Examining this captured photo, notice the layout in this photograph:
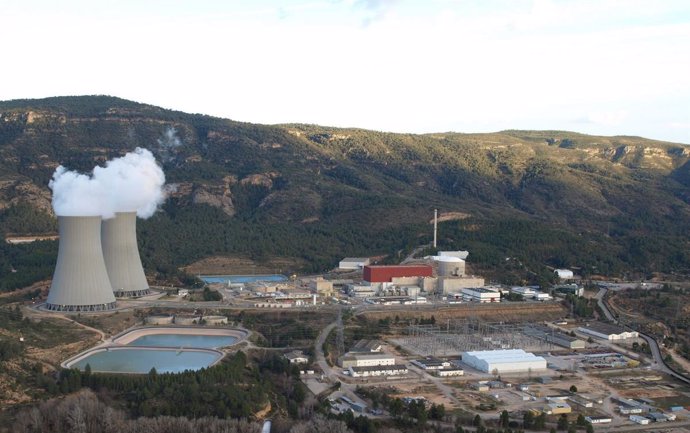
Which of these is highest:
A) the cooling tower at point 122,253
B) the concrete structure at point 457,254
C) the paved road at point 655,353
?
the cooling tower at point 122,253

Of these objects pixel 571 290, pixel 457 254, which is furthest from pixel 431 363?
pixel 457 254

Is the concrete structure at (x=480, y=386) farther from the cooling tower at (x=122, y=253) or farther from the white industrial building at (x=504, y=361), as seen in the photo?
the cooling tower at (x=122, y=253)

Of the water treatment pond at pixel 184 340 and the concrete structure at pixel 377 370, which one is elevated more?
the water treatment pond at pixel 184 340

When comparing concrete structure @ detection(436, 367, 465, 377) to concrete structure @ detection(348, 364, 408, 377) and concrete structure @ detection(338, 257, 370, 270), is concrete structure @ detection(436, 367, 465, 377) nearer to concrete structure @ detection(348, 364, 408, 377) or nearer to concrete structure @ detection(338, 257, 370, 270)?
concrete structure @ detection(348, 364, 408, 377)

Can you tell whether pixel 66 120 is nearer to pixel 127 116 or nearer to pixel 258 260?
pixel 127 116

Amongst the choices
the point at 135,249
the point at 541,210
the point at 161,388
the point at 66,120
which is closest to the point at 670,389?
the point at 161,388

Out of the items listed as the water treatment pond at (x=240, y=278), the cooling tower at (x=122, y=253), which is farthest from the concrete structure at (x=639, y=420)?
the water treatment pond at (x=240, y=278)

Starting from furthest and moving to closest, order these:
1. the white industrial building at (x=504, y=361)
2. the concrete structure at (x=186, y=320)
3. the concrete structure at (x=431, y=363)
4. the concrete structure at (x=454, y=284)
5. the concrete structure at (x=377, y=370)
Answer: the concrete structure at (x=454, y=284) → the concrete structure at (x=186, y=320) → the white industrial building at (x=504, y=361) → the concrete structure at (x=431, y=363) → the concrete structure at (x=377, y=370)
